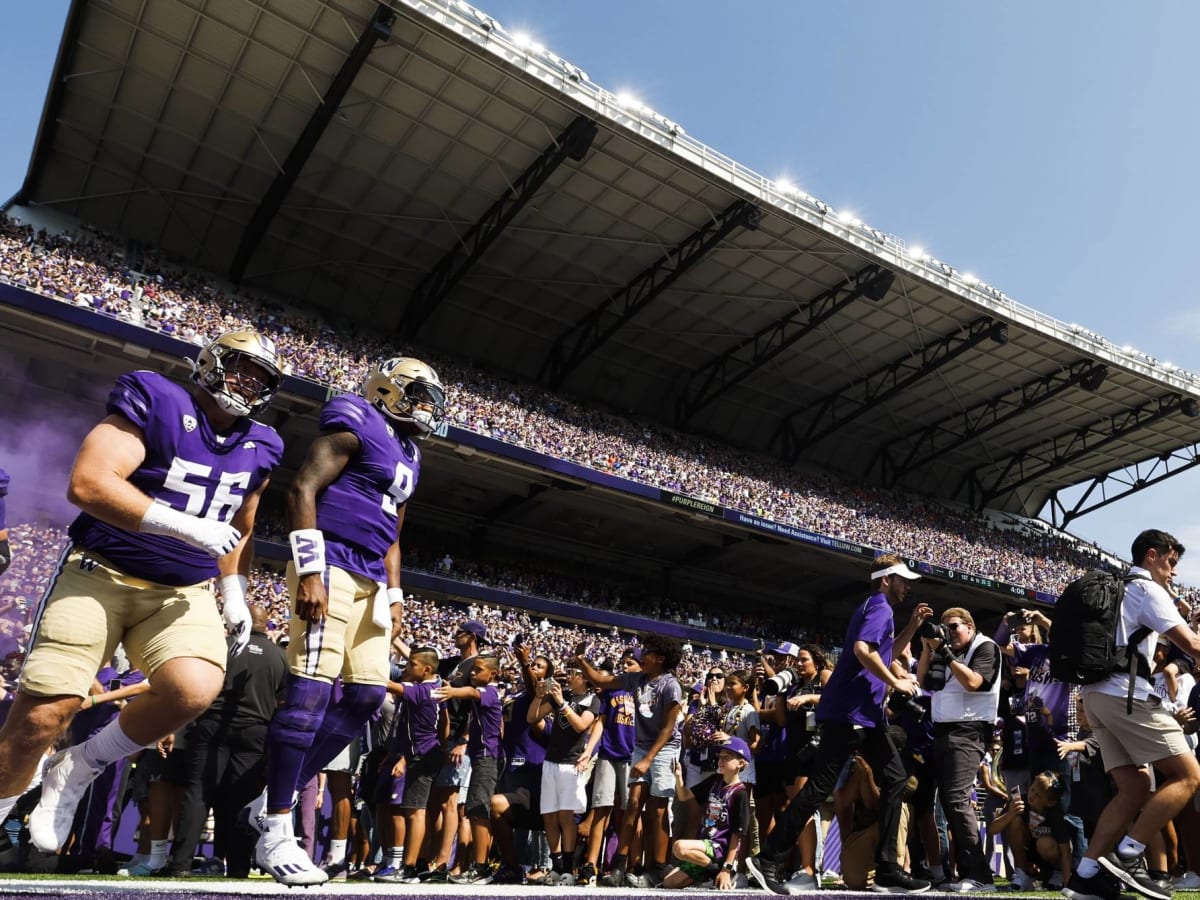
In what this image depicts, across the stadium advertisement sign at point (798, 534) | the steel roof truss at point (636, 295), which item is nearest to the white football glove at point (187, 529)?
the steel roof truss at point (636, 295)

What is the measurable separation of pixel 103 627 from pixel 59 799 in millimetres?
678

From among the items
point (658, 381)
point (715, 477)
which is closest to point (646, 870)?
point (715, 477)

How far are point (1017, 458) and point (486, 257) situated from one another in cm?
2593

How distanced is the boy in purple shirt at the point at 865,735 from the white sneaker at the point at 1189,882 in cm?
166

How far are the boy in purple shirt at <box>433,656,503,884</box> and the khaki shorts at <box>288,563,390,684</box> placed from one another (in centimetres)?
355

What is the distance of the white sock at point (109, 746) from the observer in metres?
3.42

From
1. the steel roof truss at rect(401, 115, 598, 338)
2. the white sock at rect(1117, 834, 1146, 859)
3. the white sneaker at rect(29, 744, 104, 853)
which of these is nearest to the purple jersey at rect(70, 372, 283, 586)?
the white sneaker at rect(29, 744, 104, 853)

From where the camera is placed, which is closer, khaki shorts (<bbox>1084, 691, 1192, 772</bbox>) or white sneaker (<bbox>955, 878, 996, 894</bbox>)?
khaki shorts (<bbox>1084, 691, 1192, 772</bbox>)

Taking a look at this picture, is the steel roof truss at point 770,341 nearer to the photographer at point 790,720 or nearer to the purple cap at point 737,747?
the photographer at point 790,720

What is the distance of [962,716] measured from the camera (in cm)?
607

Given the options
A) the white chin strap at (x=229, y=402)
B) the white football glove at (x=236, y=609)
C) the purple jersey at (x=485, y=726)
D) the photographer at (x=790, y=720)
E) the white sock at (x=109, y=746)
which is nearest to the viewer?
the white sock at (x=109, y=746)

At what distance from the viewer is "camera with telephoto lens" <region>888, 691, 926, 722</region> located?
682 centimetres

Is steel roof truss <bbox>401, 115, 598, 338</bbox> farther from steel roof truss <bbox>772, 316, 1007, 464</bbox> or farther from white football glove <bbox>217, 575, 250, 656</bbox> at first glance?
white football glove <bbox>217, 575, 250, 656</bbox>

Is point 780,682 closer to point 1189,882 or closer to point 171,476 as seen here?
point 1189,882
